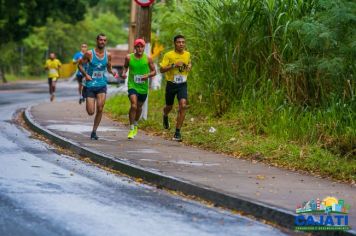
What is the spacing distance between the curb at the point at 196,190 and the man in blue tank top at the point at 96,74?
1.02 metres

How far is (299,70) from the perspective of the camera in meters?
13.5

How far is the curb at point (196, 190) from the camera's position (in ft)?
25.9

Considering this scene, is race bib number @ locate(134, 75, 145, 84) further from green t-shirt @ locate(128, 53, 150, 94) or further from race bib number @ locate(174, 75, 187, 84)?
race bib number @ locate(174, 75, 187, 84)

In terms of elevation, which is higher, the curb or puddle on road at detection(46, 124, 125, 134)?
puddle on road at detection(46, 124, 125, 134)

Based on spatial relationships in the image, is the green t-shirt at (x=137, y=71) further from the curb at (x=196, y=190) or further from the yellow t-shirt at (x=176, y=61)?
the curb at (x=196, y=190)

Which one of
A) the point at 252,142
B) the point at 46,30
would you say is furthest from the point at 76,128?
the point at 46,30

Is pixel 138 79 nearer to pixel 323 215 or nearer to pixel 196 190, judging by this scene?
pixel 196 190

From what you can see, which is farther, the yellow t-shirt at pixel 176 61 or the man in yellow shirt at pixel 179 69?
the yellow t-shirt at pixel 176 61

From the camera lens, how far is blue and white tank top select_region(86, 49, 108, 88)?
1405cm

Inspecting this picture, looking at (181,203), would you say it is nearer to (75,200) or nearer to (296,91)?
(75,200)

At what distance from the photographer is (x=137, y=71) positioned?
14.5 m

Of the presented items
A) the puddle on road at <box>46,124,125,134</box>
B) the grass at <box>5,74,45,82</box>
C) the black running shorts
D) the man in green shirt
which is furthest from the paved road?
the grass at <box>5,74,45,82</box>

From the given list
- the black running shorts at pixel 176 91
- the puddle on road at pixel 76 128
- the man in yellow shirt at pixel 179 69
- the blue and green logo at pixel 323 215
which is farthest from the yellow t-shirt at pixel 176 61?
the blue and green logo at pixel 323 215

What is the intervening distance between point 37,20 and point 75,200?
39.8 meters
